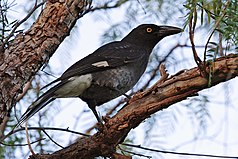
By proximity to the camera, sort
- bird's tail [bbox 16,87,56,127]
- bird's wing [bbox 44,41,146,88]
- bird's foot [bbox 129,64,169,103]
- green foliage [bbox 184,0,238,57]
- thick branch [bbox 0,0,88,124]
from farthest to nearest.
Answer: bird's wing [bbox 44,41,146,88], bird's tail [bbox 16,87,56,127], thick branch [bbox 0,0,88,124], bird's foot [bbox 129,64,169,103], green foliage [bbox 184,0,238,57]

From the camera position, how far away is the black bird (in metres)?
3.86

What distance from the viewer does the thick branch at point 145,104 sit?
2662 millimetres

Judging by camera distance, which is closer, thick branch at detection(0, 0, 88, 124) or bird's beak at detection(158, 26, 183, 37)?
thick branch at detection(0, 0, 88, 124)

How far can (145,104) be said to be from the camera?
9.62 ft

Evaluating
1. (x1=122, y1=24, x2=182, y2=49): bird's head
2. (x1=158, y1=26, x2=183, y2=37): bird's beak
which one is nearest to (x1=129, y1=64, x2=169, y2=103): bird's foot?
(x1=158, y1=26, x2=183, y2=37): bird's beak

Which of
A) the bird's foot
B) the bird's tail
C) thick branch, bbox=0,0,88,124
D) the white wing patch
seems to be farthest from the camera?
the white wing patch

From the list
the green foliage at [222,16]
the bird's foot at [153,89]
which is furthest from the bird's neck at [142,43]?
the green foliage at [222,16]

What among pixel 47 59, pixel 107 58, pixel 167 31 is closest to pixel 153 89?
pixel 47 59

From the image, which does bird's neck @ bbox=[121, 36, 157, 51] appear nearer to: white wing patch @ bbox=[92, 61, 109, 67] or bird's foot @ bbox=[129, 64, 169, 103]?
→ white wing patch @ bbox=[92, 61, 109, 67]

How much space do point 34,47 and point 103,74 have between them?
783 millimetres

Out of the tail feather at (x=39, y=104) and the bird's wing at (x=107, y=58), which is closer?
the tail feather at (x=39, y=104)

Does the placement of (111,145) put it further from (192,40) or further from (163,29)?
(163,29)

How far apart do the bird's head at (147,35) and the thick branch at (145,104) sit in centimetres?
172

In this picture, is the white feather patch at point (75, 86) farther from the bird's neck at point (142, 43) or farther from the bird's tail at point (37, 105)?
the bird's neck at point (142, 43)
